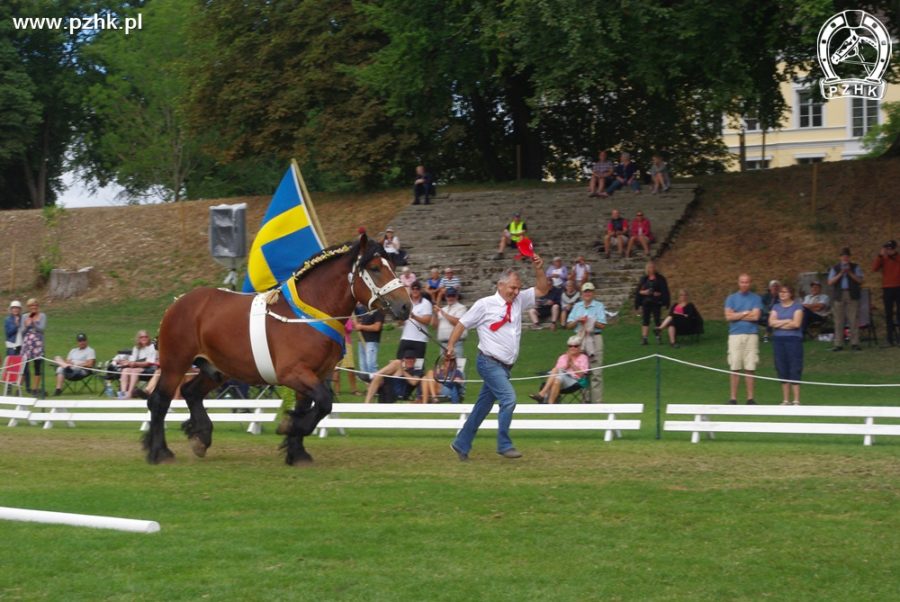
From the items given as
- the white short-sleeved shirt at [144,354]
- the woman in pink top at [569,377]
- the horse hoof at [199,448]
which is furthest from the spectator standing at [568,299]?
the horse hoof at [199,448]

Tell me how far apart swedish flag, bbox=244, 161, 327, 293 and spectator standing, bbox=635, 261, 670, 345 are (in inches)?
551

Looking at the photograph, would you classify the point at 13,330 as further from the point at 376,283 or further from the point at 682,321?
the point at 376,283

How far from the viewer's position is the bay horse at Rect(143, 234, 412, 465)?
13312 mm

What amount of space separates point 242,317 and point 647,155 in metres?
31.5

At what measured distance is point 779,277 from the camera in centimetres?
3064

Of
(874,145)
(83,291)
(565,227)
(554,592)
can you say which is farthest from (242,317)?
(874,145)

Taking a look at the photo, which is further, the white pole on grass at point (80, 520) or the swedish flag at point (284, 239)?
the swedish flag at point (284, 239)

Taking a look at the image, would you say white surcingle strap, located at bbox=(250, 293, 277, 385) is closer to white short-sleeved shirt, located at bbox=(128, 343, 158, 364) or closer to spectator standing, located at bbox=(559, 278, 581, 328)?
white short-sleeved shirt, located at bbox=(128, 343, 158, 364)

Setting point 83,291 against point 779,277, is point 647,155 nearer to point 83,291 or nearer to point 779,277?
point 779,277

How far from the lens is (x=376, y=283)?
13.4 meters

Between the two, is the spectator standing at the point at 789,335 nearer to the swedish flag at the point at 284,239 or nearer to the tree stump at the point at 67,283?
the swedish flag at the point at 284,239

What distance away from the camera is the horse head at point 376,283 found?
520 inches

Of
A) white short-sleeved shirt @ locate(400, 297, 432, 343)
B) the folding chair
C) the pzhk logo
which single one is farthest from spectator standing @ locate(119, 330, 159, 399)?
the pzhk logo

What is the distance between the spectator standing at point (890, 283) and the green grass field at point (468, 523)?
36.2ft
